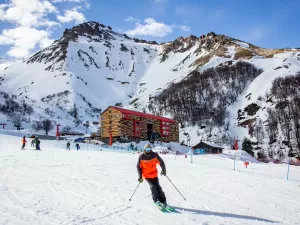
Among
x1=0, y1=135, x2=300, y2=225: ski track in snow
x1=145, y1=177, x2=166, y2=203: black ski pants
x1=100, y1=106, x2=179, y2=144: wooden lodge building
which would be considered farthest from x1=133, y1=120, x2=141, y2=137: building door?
x1=145, y1=177, x2=166, y2=203: black ski pants

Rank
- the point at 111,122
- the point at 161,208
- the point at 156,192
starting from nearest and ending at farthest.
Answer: the point at 161,208
the point at 156,192
the point at 111,122

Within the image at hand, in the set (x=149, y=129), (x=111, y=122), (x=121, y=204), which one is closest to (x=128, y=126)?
(x=111, y=122)

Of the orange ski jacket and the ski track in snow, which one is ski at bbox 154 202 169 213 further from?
the orange ski jacket

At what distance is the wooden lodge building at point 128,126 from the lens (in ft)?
240

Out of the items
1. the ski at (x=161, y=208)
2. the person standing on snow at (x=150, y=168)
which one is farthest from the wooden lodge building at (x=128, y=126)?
the ski at (x=161, y=208)

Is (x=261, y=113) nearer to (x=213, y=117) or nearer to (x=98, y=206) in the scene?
(x=213, y=117)

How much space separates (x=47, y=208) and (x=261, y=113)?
109103 mm

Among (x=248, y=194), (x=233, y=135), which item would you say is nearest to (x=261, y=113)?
(x=233, y=135)

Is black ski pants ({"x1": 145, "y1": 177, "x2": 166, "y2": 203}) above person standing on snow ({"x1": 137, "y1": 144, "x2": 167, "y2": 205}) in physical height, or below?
below

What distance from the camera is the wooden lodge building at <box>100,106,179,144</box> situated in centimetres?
7312

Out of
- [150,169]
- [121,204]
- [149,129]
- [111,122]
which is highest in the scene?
[111,122]

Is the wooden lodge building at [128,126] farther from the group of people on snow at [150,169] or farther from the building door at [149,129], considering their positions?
the group of people on snow at [150,169]

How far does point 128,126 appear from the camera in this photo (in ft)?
242

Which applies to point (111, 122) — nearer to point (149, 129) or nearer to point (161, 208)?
point (149, 129)
